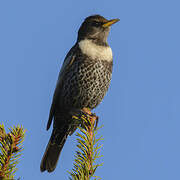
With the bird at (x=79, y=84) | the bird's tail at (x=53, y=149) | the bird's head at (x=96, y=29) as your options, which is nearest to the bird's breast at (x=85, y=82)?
the bird at (x=79, y=84)

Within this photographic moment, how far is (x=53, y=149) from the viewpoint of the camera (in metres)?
5.38

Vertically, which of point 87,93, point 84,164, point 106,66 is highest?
point 106,66

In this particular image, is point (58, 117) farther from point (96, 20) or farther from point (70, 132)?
point (96, 20)

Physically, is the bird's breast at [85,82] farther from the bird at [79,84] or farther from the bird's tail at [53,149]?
the bird's tail at [53,149]

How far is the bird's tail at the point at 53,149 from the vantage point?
5098mm

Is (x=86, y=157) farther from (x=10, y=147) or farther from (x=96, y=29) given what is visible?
(x=96, y=29)

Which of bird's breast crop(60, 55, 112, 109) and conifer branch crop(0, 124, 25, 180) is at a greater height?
bird's breast crop(60, 55, 112, 109)

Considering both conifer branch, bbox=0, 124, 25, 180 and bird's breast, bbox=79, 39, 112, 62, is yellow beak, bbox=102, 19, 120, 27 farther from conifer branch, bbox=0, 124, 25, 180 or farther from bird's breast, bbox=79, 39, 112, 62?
conifer branch, bbox=0, 124, 25, 180

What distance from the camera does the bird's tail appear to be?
5098 mm

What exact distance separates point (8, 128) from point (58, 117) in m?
2.77

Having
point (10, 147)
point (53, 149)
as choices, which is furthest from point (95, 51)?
point (10, 147)

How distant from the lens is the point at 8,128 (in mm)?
2711

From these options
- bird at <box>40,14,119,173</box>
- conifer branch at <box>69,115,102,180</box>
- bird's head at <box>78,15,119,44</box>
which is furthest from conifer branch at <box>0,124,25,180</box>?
bird's head at <box>78,15,119,44</box>

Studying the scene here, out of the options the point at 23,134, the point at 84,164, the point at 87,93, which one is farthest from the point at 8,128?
the point at 87,93
